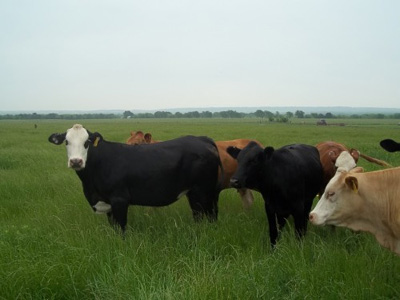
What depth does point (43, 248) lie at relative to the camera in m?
5.13

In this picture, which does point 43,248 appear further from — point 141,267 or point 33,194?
point 33,194

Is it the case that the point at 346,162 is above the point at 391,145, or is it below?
below

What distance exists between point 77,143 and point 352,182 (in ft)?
13.0

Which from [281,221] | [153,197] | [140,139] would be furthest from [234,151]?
[140,139]

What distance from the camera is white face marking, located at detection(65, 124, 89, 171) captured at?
5.98 meters

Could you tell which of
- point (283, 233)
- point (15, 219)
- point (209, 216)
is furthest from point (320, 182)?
point (15, 219)

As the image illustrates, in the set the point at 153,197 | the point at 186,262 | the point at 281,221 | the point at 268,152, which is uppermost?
the point at 268,152

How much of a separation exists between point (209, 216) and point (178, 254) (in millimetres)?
1510

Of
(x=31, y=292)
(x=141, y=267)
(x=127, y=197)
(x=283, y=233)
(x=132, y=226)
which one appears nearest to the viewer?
(x=31, y=292)

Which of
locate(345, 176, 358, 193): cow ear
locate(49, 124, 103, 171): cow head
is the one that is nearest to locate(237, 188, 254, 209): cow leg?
locate(49, 124, 103, 171): cow head

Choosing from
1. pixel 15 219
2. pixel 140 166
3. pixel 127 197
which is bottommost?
pixel 15 219

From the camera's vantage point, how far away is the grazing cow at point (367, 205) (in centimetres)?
441

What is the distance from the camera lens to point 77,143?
6.18 m

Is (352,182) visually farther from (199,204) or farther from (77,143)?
(77,143)
